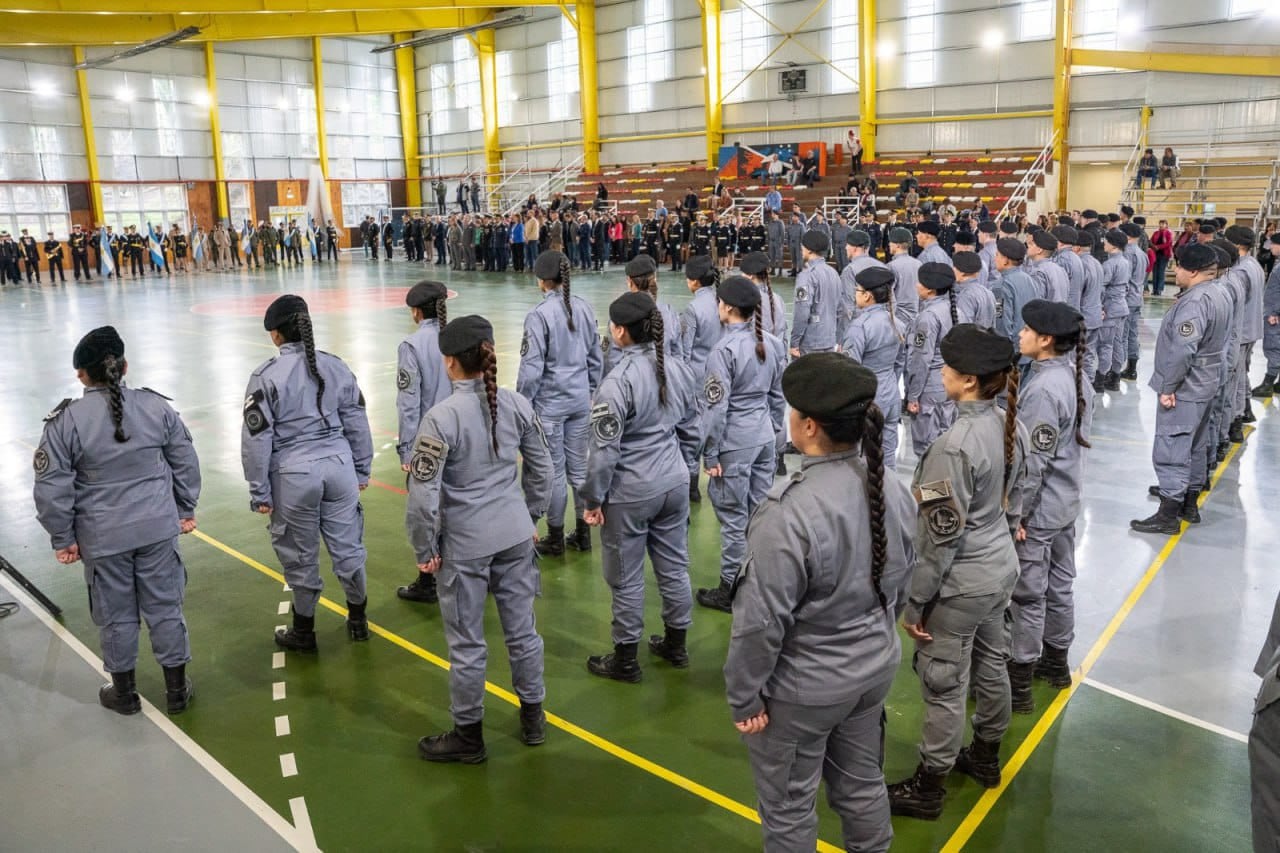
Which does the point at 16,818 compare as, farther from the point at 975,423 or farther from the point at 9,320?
the point at 9,320

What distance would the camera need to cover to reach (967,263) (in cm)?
888

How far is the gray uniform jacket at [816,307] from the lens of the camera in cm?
988

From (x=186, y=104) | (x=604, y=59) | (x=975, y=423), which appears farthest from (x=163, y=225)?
(x=975, y=423)

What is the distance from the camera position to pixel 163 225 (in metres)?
38.6

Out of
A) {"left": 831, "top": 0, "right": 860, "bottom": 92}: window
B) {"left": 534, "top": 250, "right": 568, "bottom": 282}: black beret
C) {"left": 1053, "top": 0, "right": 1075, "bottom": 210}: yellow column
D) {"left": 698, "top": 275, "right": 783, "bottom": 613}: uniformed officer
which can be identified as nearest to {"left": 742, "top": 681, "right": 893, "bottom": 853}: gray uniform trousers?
{"left": 698, "top": 275, "right": 783, "bottom": 613}: uniformed officer

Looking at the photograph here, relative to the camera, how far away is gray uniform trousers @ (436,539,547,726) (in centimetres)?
445

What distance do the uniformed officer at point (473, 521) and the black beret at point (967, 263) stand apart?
18.5ft

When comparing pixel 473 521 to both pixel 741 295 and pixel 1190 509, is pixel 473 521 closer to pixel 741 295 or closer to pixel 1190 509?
pixel 741 295

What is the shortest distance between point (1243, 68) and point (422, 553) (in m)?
27.5

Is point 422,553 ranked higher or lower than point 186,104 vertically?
lower

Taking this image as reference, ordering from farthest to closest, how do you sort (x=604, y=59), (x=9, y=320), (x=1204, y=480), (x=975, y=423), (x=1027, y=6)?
1. (x=604, y=59)
2. (x=1027, y=6)
3. (x=9, y=320)
4. (x=1204, y=480)
5. (x=975, y=423)

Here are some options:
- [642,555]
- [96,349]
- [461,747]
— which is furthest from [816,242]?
[96,349]

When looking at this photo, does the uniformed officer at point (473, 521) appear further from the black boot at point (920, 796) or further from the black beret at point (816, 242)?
the black beret at point (816, 242)

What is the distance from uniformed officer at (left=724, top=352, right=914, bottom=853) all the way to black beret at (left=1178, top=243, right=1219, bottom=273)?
5566mm
